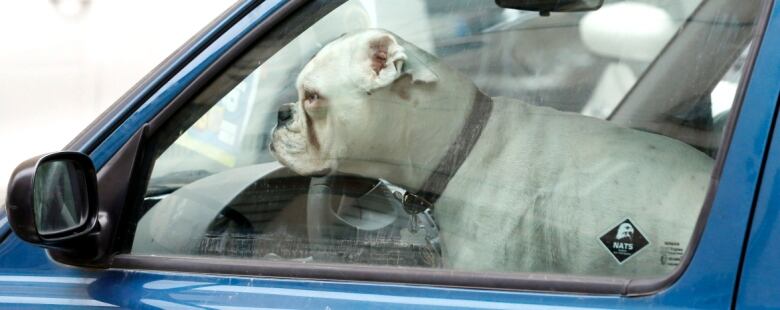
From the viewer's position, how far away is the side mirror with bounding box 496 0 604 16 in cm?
192

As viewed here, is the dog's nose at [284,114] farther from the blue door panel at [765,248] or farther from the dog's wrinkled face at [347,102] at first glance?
the blue door panel at [765,248]

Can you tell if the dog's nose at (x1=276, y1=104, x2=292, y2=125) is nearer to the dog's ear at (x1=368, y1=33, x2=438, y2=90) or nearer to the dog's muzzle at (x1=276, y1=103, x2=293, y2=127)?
the dog's muzzle at (x1=276, y1=103, x2=293, y2=127)

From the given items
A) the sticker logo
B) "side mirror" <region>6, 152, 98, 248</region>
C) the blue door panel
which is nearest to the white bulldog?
the sticker logo

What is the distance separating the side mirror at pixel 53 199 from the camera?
1679 mm

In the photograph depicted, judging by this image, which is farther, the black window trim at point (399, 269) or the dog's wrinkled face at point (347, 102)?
the dog's wrinkled face at point (347, 102)

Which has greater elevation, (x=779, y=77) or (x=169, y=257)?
(x=779, y=77)

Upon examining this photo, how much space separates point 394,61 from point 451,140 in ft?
0.75

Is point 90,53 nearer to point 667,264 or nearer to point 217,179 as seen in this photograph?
point 217,179

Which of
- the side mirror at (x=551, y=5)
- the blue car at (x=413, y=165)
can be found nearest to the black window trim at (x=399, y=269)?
the blue car at (x=413, y=165)

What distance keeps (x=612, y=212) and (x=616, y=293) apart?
190 mm

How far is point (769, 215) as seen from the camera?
143 cm

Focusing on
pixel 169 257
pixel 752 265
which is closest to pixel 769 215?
pixel 752 265

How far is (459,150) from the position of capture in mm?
1938

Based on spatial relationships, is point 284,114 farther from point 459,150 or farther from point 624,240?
point 624,240
